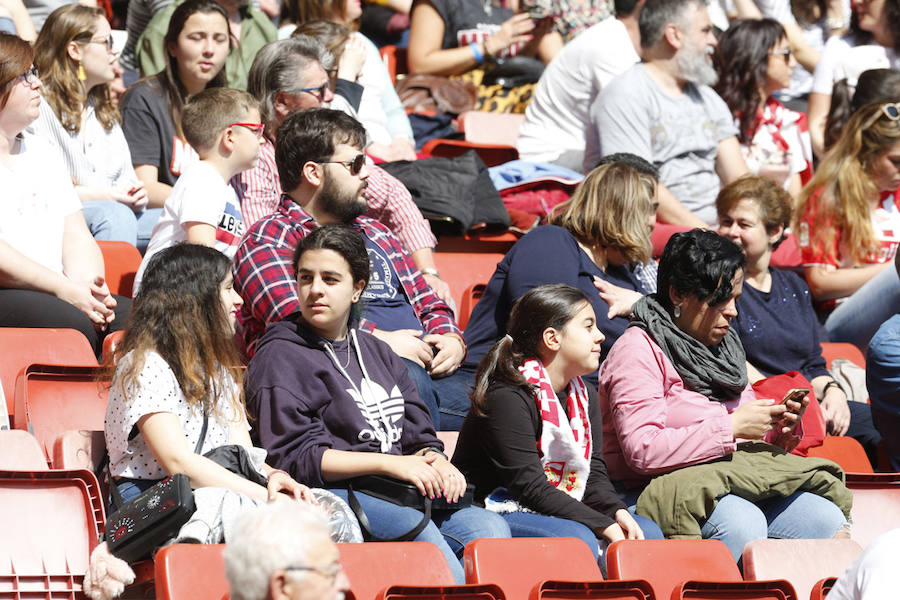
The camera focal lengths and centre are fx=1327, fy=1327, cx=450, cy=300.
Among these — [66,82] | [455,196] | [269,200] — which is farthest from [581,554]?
[66,82]

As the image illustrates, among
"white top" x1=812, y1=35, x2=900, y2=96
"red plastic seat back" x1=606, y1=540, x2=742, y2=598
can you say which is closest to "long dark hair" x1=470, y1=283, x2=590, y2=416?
"red plastic seat back" x1=606, y1=540, x2=742, y2=598

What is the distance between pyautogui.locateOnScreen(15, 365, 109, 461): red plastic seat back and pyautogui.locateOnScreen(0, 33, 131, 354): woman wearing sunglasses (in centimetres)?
36

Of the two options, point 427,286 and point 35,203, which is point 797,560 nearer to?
point 427,286

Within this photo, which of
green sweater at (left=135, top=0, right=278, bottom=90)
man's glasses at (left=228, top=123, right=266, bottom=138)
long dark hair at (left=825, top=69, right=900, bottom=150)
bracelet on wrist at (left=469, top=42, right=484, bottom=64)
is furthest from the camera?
bracelet on wrist at (left=469, top=42, right=484, bottom=64)

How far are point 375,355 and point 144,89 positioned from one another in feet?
7.22

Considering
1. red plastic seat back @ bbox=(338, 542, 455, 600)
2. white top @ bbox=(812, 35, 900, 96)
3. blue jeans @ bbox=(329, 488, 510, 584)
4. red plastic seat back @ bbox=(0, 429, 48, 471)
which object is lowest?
blue jeans @ bbox=(329, 488, 510, 584)

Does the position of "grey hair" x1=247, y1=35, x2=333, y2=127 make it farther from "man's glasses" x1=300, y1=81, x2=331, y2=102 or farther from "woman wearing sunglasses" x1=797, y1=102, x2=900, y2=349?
"woman wearing sunglasses" x1=797, y1=102, x2=900, y2=349

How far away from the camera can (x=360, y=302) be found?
11.5 ft

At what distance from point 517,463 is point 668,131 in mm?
2635

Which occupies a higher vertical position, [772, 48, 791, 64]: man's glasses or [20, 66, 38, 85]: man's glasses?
[20, 66, 38, 85]: man's glasses

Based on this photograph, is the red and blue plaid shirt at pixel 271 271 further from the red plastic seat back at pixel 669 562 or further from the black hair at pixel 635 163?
the red plastic seat back at pixel 669 562

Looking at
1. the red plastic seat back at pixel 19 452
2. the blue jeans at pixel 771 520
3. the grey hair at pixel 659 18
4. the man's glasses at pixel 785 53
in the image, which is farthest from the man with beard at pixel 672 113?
the red plastic seat back at pixel 19 452

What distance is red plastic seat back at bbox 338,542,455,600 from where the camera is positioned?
2693 millimetres

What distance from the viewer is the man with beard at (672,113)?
5410mm
